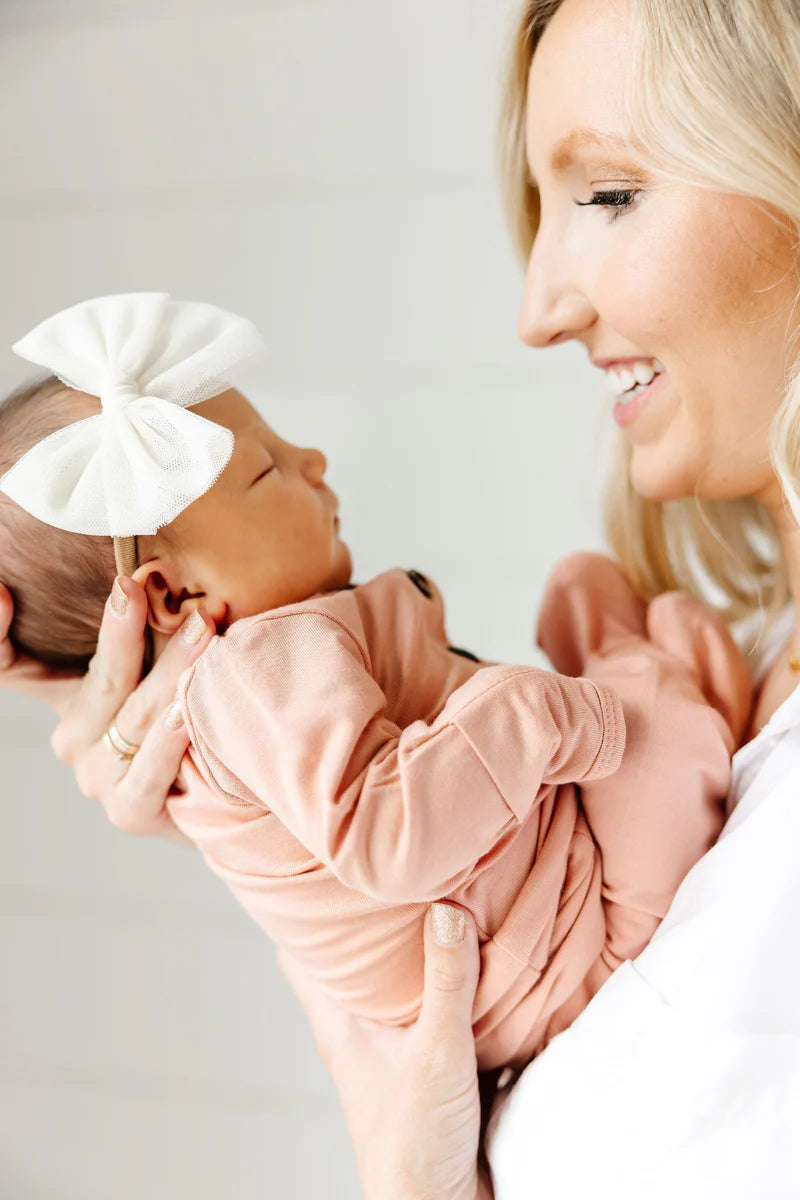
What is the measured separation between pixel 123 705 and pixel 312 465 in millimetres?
362

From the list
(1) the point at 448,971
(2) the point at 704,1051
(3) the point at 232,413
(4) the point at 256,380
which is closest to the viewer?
(2) the point at 704,1051

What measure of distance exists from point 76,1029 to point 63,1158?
0.30 meters

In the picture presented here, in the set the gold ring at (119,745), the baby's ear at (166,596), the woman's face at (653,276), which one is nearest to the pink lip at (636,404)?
the woman's face at (653,276)

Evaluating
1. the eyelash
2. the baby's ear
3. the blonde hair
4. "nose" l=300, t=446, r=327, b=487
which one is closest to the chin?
the blonde hair

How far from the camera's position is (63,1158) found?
96.0 inches

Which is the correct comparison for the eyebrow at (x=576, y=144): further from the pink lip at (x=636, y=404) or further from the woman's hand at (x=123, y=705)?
the woman's hand at (x=123, y=705)

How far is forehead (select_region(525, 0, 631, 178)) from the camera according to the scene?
1161mm

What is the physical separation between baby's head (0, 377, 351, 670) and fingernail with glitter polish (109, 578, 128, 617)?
0.02 metres

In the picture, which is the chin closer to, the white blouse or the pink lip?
the pink lip

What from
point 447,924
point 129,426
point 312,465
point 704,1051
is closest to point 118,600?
point 129,426

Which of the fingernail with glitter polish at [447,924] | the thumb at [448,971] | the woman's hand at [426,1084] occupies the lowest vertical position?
the woman's hand at [426,1084]

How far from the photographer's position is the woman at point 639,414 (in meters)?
1.07

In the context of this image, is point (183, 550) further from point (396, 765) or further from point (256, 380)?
point (256, 380)

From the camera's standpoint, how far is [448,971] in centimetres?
114
